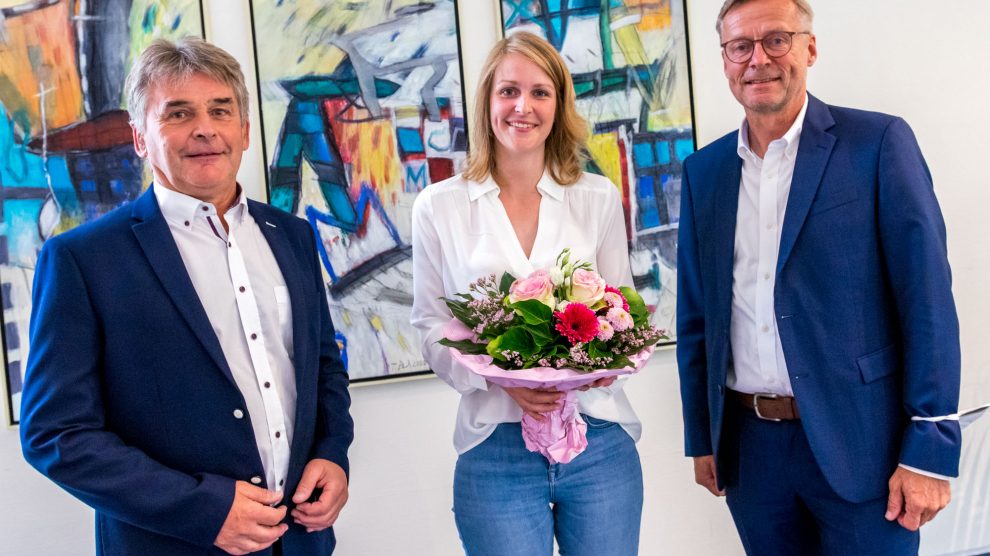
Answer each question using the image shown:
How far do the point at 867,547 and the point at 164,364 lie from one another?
1.66m

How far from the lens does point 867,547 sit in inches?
77.0

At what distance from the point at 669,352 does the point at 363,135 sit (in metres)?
1.50

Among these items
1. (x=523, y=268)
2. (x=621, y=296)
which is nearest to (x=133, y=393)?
(x=523, y=268)

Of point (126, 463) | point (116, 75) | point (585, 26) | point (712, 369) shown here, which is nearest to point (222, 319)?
point (126, 463)

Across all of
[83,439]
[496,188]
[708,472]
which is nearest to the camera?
[83,439]

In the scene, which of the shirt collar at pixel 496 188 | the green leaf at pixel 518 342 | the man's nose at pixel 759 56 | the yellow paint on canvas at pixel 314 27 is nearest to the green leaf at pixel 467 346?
the green leaf at pixel 518 342

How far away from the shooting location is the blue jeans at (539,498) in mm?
2021

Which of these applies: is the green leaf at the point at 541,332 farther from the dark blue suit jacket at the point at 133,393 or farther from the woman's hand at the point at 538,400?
the dark blue suit jacket at the point at 133,393

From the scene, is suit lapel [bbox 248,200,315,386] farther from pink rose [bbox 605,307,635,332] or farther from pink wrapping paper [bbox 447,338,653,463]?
pink rose [bbox 605,307,635,332]

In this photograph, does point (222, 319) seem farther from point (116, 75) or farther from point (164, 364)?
point (116, 75)

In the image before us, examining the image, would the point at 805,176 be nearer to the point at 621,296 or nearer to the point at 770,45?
the point at 770,45

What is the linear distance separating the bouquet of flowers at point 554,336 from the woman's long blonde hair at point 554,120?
1.27 feet

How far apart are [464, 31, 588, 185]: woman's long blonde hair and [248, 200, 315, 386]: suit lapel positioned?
1.80 feet

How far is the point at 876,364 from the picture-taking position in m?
1.96
